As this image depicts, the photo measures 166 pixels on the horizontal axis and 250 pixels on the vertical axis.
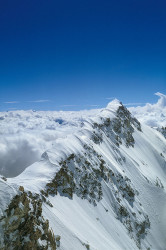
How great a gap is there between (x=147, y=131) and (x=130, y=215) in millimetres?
58820

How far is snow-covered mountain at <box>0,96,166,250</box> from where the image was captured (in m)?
17.0

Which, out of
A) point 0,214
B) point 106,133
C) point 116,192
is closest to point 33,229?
point 0,214

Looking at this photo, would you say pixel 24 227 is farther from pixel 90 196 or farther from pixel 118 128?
pixel 118 128

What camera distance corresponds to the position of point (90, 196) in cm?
3550

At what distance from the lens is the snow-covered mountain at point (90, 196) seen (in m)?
17.0

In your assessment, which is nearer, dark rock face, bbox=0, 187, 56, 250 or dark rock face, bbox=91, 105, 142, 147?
dark rock face, bbox=0, 187, 56, 250

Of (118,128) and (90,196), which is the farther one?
(118,128)

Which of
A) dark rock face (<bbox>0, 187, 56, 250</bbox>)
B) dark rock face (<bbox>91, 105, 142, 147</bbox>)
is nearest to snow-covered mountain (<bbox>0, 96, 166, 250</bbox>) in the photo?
dark rock face (<bbox>0, 187, 56, 250</bbox>)

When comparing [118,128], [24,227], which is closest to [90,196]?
[24,227]

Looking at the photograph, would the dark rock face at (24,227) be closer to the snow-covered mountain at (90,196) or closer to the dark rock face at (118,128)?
the snow-covered mountain at (90,196)

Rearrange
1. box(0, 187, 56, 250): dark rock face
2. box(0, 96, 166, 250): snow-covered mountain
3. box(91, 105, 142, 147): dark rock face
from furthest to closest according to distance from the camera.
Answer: box(91, 105, 142, 147): dark rock face < box(0, 96, 166, 250): snow-covered mountain < box(0, 187, 56, 250): dark rock face

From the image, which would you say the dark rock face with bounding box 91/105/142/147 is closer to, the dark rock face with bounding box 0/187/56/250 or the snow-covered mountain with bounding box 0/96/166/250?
the snow-covered mountain with bounding box 0/96/166/250

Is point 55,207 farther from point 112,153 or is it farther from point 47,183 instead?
point 112,153

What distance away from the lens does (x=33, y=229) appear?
1616cm
